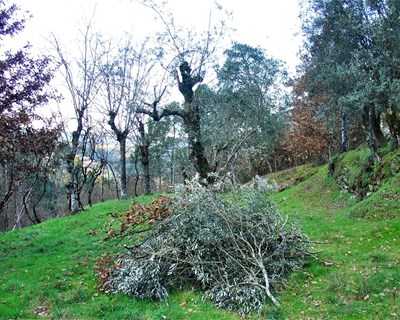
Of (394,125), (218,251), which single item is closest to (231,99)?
(394,125)

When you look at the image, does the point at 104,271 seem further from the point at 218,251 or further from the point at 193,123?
the point at 193,123

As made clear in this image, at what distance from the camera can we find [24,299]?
8.38 metres

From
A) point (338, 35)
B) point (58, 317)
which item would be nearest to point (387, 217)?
point (338, 35)

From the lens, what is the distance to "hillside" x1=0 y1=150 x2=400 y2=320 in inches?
285

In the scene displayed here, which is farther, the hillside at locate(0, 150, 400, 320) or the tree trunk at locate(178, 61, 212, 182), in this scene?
the tree trunk at locate(178, 61, 212, 182)

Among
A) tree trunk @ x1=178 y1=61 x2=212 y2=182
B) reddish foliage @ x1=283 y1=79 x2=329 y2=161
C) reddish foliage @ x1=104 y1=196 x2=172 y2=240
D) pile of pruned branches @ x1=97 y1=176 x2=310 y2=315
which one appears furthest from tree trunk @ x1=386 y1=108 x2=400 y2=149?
reddish foliage @ x1=104 y1=196 x2=172 y2=240

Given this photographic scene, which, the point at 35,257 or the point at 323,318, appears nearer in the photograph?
the point at 323,318

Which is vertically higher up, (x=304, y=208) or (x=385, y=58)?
(x=385, y=58)

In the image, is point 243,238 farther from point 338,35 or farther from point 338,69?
point 338,35

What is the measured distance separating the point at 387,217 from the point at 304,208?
6.53 m

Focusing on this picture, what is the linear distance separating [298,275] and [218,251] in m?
1.91

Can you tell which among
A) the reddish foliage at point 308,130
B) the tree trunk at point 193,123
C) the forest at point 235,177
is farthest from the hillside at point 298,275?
the reddish foliage at point 308,130

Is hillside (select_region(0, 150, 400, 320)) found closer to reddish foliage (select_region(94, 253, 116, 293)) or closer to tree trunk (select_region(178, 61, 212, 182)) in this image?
reddish foliage (select_region(94, 253, 116, 293))

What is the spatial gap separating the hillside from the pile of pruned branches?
1.15 feet
